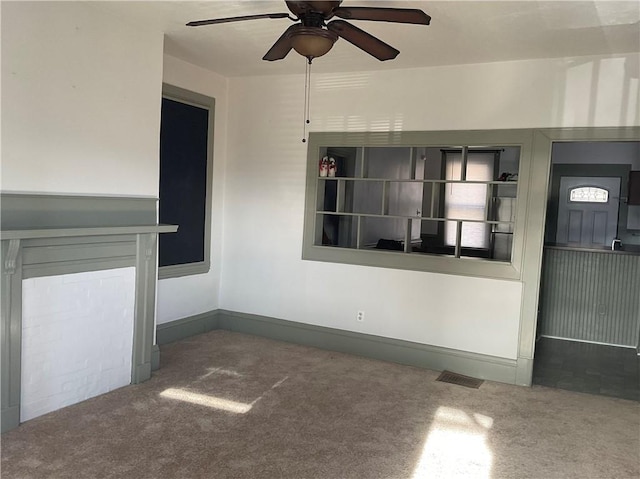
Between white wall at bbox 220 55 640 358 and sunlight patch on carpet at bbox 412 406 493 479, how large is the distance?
1013 millimetres

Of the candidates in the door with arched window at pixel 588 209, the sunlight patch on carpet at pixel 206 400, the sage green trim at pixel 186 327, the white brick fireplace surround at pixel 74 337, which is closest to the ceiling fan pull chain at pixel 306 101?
the sage green trim at pixel 186 327

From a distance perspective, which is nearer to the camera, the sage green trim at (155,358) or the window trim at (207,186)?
the sage green trim at (155,358)

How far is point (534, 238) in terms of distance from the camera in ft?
13.4

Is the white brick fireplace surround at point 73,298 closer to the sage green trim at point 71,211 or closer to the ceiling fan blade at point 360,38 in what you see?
the sage green trim at point 71,211

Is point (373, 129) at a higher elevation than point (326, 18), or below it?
below

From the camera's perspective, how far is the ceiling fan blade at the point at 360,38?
2.51 meters

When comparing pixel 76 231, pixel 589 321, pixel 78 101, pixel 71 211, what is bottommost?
pixel 589 321

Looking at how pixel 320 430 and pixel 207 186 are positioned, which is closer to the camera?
pixel 320 430

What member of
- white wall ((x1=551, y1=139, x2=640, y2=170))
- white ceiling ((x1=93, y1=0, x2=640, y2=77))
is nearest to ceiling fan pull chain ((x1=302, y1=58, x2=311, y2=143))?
white ceiling ((x1=93, y1=0, x2=640, y2=77))

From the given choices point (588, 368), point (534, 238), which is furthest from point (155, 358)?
point (588, 368)

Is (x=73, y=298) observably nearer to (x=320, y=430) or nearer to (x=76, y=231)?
(x=76, y=231)

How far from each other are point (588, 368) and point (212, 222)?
3.75m

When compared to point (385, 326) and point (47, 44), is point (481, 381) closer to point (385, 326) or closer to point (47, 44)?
point (385, 326)

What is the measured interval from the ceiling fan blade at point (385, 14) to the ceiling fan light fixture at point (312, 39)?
0.36 ft
